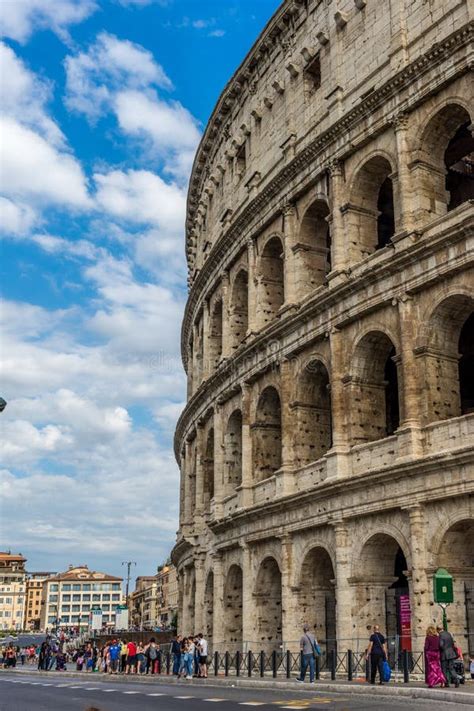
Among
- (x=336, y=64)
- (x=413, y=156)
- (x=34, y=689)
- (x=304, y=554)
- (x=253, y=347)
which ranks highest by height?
(x=336, y=64)

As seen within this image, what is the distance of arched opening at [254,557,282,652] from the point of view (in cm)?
2816

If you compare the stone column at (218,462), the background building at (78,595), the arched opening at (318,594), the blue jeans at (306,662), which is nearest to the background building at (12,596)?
the background building at (78,595)

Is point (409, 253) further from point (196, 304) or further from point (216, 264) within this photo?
point (196, 304)

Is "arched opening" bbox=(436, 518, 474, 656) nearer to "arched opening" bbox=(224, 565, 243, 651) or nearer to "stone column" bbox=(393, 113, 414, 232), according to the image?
"stone column" bbox=(393, 113, 414, 232)

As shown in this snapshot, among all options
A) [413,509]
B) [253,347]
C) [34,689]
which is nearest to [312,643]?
[413,509]

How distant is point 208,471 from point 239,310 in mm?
7182

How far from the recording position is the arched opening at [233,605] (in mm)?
31062

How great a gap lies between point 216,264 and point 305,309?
10.4 m

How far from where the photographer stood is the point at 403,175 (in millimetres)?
23531

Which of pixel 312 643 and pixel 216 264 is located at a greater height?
pixel 216 264

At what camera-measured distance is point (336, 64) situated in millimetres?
27391

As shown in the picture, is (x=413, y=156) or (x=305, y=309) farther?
(x=305, y=309)

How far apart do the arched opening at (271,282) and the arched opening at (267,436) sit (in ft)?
8.65

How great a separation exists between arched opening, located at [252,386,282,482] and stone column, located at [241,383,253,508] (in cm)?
17
